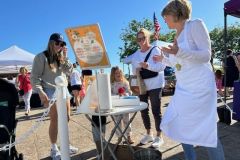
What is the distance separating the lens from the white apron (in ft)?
8.84

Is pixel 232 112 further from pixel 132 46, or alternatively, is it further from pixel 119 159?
pixel 132 46

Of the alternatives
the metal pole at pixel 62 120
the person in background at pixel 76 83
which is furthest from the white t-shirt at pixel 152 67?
the person in background at pixel 76 83

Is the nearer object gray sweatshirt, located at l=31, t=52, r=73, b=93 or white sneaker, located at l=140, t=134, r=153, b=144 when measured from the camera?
gray sweatshirt, located at l=31, t=52, r=73, b=93

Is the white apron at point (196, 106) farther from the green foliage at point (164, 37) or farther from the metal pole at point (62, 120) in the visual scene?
the green foliage at point (164, 37)

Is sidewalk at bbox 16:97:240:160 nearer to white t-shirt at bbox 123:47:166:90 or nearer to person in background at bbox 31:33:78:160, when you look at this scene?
person in background at bbox 31:33:78:160

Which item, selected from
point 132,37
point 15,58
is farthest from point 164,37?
point 15,58

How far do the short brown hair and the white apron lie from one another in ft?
0.26

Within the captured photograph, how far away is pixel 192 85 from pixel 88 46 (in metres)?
1.09

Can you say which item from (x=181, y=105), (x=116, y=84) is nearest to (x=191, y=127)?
(x=181, y=105)

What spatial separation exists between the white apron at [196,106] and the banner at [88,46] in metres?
0.79

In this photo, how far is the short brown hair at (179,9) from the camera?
9.19 ft

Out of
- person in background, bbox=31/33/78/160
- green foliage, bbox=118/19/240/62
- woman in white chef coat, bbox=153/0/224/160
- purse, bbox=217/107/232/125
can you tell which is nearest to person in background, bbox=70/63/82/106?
purse, bbox=217/107/232/125

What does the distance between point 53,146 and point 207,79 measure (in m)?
2.46

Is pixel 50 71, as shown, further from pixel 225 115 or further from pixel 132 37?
pixel 132 37
